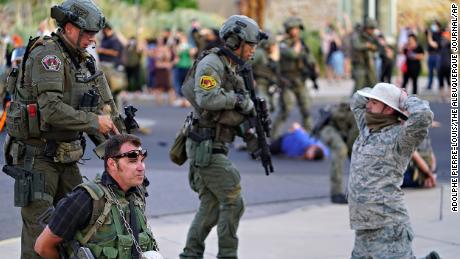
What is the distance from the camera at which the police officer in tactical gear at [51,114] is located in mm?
6125

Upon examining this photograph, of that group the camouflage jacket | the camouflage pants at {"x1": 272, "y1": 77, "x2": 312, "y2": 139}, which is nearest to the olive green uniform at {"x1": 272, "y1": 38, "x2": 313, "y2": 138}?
the camouflage pants at {"x1": 272, "y1": 77, "x2": 312, "y2": 139}

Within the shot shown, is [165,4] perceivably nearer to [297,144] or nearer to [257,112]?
[297,144]

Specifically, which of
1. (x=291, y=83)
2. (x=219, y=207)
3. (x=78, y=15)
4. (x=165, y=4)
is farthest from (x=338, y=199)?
(x=165, y=4)

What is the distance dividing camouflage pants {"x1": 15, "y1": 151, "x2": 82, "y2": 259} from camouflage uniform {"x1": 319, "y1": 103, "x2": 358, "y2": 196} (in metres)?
4.73

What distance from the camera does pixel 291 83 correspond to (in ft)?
50.8

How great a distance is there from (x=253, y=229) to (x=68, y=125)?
11.9ft

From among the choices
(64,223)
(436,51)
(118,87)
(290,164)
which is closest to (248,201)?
(290,164)

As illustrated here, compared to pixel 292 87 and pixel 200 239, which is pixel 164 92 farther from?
pixel 200 239

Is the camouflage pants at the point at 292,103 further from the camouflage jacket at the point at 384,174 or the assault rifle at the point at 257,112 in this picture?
the camouflage jacket at the point at 384,174

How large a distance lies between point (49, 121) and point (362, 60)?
1185 centimetres

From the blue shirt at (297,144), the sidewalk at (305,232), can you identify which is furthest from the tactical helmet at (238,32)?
the blue shirt at (297,144)

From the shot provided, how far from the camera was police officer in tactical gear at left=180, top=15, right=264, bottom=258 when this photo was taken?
292 inches

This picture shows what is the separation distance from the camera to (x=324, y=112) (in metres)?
11.0

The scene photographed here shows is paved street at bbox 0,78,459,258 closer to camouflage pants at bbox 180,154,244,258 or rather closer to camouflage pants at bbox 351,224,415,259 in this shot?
camouflage pants at bbox 180,154,244,258
